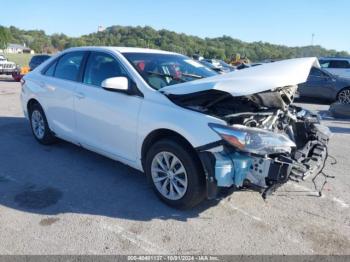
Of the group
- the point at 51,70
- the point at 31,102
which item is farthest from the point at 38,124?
the point at 51,70

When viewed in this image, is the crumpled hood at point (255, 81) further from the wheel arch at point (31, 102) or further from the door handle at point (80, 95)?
the wheel arch at point (31, 102)

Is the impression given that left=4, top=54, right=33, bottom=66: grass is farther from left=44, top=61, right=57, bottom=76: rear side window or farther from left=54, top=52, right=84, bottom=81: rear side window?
left=54, top=52, right=84, bottom=81: rear side window

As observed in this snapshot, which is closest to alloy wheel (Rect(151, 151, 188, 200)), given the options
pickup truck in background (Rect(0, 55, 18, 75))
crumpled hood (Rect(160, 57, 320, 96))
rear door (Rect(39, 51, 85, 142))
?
crumpled hood (Rect(160, 57, 320, 96))

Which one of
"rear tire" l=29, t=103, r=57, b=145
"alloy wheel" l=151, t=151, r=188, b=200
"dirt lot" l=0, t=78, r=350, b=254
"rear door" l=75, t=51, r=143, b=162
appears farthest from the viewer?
"rear tire" l=29, t=103, r=57, b=145

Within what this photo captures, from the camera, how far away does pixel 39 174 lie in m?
5.00

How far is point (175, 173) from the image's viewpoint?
13.0 ft

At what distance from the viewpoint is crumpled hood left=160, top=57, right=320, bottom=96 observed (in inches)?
143

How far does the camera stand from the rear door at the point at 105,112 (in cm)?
436

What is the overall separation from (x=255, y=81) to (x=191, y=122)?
0.75 metres

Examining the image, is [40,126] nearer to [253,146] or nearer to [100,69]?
[100,69]

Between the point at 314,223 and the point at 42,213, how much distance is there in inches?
111

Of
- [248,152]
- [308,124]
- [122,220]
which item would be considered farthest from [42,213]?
[308,124]

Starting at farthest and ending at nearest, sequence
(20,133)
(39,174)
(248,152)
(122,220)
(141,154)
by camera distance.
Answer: (20,133)
(39,174)
(141,154)
(122,220)
(248,152)

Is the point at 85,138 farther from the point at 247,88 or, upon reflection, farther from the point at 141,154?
the point at 247,88
